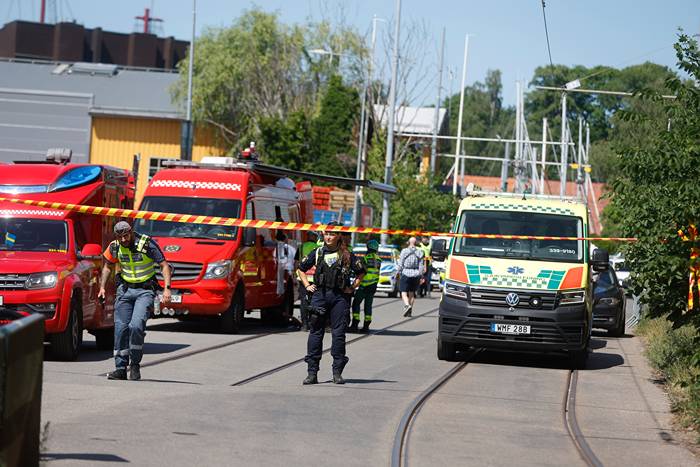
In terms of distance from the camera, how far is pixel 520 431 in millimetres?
10750

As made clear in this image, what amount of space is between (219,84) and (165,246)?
4792cm

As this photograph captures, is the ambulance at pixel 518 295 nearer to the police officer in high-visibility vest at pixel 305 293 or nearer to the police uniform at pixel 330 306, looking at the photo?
the police uniform at pixel 330 306

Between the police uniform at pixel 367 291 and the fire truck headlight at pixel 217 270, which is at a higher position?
the fire truck headlight at pixel 217 270

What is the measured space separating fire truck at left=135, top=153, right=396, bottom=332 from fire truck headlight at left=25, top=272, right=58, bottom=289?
435 centimetres

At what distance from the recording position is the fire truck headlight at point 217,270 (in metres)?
19.9

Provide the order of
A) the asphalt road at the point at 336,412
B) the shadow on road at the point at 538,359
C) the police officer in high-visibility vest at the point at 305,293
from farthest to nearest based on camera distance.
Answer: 1. the police officer in high-visibility vest at the point at 305,293
2. the shadow on road at the point at 538,359
3. the asphalt road at the point at 336,412

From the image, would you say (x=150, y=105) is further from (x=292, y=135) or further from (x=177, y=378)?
(x=177, y=378)

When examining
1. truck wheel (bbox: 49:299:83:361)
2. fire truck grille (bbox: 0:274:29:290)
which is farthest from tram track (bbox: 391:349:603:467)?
fire truck grille (bbox: 0:274:29:290)

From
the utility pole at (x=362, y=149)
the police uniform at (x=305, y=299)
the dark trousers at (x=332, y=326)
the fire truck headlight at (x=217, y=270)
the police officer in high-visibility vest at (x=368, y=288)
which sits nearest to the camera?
the dark trousers at (x=332, y=326)

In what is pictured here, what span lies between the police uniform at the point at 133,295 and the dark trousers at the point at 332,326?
1.78 metres

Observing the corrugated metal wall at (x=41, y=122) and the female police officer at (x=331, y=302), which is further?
the corrugated metal wall at (x=41, y=122)

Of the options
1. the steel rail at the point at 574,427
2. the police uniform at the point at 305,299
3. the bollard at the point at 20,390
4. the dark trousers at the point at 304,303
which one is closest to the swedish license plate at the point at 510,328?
the steel rail at the point at 574,427

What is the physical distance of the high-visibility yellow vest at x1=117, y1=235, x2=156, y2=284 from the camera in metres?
13.0

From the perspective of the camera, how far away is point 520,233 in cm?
1731
